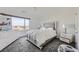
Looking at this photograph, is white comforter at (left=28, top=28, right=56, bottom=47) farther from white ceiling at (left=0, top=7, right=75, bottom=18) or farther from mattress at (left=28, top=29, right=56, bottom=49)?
white ceiling at (left=0, top=7, right=75, bottom=18)

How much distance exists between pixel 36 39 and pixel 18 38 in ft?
1.02

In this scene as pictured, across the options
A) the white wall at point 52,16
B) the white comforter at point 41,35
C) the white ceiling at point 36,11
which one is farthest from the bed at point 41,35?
the white ceiling at point 36,11

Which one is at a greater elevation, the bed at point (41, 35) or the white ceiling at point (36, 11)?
the white ceiling at point (36, 11)

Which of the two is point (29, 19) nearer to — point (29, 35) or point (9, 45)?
point (29, 35)

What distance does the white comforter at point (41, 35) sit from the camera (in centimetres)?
155

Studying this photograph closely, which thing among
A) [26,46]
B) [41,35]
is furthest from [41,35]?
[26,46]

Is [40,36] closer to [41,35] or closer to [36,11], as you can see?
[41,35]

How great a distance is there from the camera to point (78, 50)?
1.51m

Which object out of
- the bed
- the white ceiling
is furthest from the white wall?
the bed

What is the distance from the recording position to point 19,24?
156cm

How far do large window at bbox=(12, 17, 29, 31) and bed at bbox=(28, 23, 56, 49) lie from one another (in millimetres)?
135

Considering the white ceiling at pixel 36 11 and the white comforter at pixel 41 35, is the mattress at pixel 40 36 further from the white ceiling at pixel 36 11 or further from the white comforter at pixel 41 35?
the white ceiling at pixel 36 11

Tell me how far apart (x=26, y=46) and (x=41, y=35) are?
316 mm

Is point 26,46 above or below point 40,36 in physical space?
below
